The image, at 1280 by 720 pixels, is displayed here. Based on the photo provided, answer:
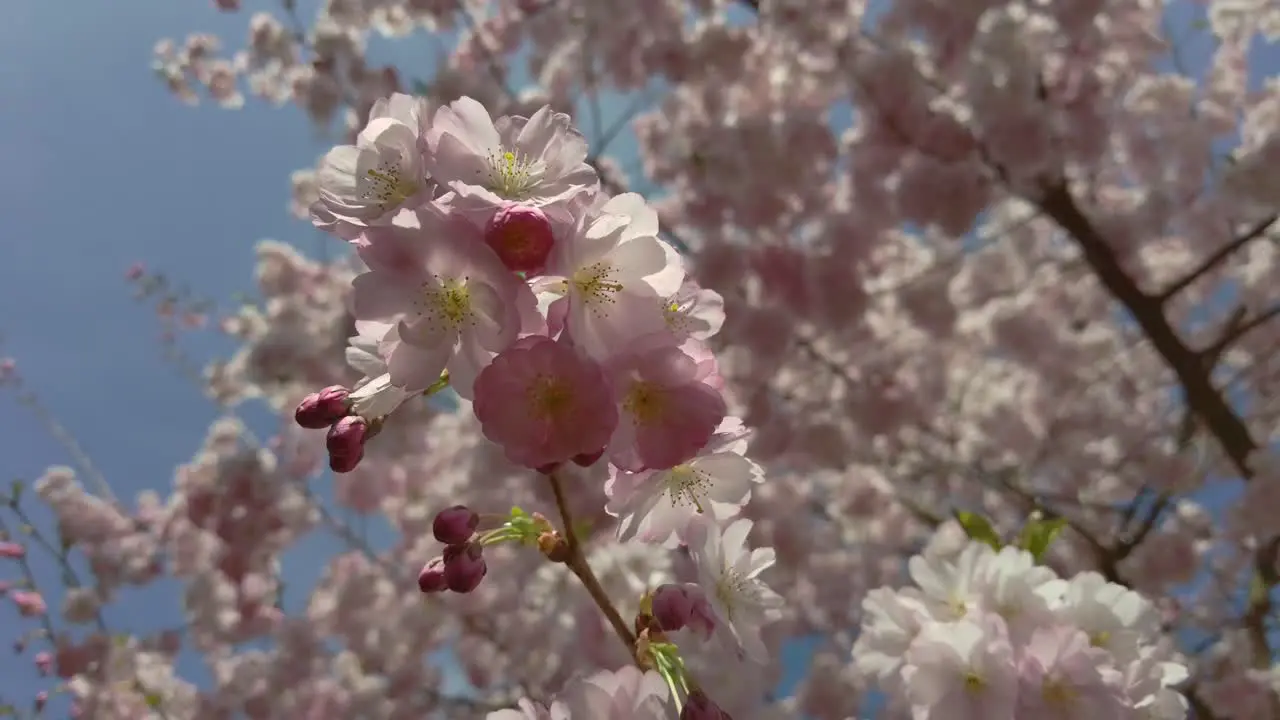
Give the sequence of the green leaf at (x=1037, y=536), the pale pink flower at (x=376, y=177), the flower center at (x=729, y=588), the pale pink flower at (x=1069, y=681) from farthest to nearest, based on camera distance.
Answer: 1. the green leaf at (x=1037, y=536)
2. the pale pink flower at (x=1069, y=681)
3. the flower center at (x=729, y=588)
4. the pale pink flower at (x=376, y=177)

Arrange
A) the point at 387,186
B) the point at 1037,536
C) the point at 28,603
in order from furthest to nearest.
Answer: the point at 28,603 < the point at 1037,536 < the point at 387,186

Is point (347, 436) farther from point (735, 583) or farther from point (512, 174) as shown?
point (735, 583)

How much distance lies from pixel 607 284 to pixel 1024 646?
855mm

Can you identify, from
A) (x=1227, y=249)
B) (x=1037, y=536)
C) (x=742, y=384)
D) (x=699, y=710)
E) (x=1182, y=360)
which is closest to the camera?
(x=699, y=710)

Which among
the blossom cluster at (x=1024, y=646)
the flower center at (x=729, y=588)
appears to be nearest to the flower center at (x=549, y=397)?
the flower center at (x=729, y=588)

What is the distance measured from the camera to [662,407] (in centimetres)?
81

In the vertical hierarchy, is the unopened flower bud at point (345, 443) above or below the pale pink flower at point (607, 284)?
below

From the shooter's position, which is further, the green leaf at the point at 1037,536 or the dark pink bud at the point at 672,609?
the green leaf at the point at 1037,536

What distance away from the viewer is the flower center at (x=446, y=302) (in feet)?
2.56

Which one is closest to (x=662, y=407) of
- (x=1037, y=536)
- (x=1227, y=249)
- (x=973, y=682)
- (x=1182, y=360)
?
(x=973, y=682)

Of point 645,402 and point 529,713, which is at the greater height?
point 645,402

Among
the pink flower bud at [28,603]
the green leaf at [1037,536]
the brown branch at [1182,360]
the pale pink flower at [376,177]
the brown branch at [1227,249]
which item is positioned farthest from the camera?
the pink flower bud at [28,603]

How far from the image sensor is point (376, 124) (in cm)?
88

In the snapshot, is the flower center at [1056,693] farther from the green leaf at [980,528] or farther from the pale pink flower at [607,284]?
the pale pink flower at [607,284]
